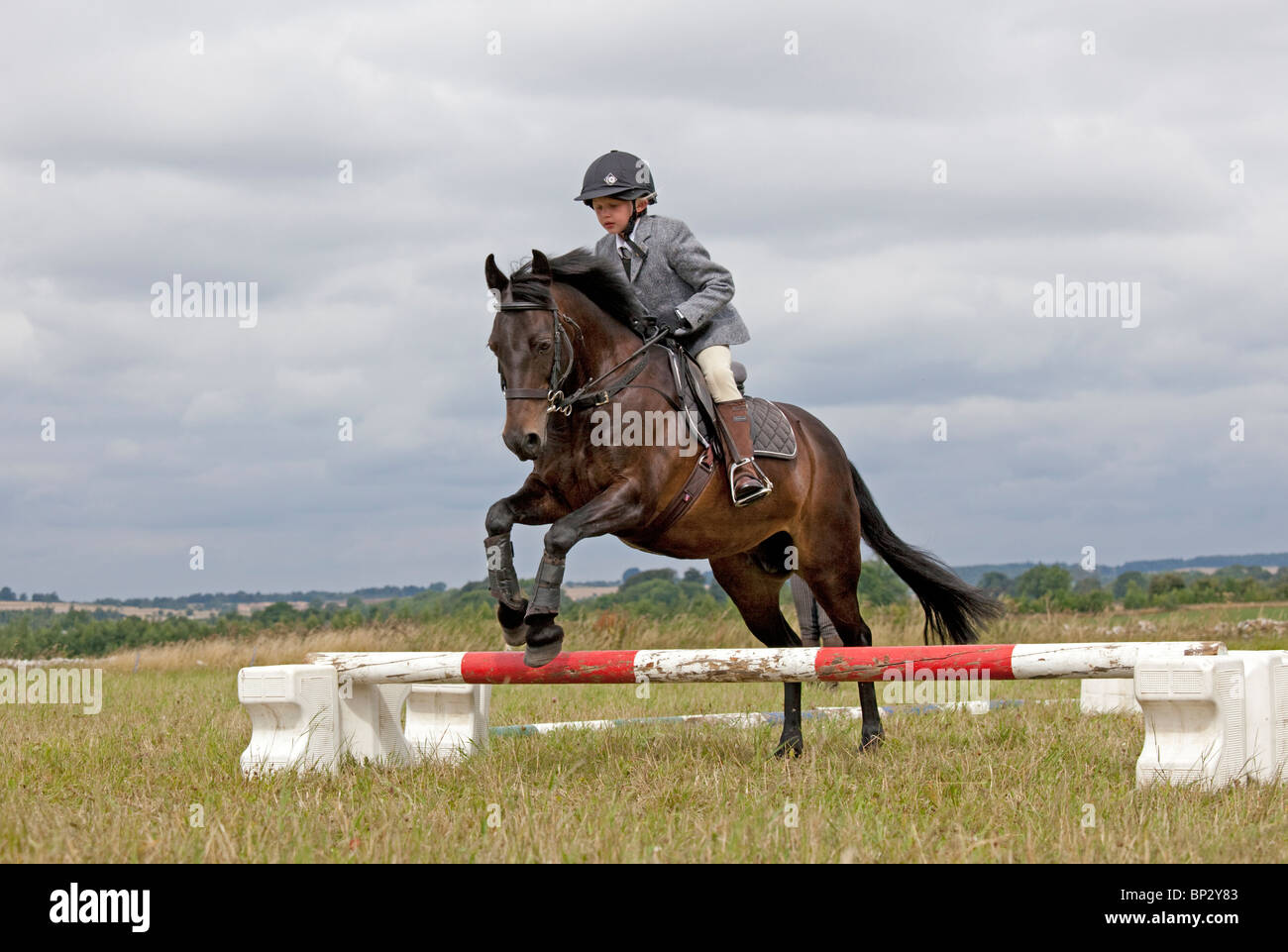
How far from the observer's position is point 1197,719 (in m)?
5.22

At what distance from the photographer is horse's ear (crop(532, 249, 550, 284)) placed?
545cm

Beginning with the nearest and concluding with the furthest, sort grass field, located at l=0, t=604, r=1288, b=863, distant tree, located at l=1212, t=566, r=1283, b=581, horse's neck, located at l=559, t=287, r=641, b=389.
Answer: grass field, located at l=0, t=604, r=1288, b=863, horse's neck, located at l=559, t=287, r=641, b=389, distant tree, located at l=1212, t=566, r=1283, b=581

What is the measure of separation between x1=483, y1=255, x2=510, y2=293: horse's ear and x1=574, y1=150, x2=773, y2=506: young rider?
2.88 feet

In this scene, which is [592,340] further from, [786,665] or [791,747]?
[791,747]

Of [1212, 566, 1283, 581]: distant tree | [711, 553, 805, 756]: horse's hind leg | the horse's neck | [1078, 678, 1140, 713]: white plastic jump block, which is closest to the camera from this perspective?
the horse's neck

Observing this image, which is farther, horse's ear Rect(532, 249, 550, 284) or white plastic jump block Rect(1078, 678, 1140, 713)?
white plastic jump block Rect(1078, 678, 1140, 713)

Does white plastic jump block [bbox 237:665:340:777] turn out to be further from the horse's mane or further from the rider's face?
the rider's face

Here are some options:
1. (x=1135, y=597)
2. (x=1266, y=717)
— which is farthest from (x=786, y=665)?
(x=1135, y=597)

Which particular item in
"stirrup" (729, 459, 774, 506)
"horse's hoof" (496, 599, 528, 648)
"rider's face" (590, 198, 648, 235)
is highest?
"rider's face" (590, 198, 648, 235)

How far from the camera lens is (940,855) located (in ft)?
12.4

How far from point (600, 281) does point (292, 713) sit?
8.57ft

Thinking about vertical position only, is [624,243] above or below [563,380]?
above

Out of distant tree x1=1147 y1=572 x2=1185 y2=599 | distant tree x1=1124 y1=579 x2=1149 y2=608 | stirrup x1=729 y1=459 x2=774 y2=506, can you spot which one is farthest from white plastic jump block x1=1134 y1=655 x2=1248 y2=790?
distant tree x1=1147 y1=572 x2=1185 y2=599

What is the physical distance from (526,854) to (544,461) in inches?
91.6
